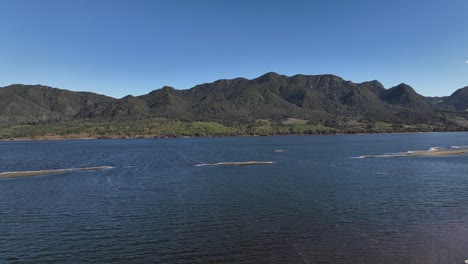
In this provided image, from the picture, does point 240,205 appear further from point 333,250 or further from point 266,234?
point 333,250

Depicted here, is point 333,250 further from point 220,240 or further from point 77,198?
point 77,198

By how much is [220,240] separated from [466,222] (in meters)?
35.1

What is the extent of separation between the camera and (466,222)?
49.2m

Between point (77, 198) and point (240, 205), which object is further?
point (77, 198)

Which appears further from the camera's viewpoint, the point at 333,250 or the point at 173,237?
the point at 173,237

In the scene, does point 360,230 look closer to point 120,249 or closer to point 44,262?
point 120,249

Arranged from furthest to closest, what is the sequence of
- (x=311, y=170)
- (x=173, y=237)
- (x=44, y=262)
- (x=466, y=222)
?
(x=311, y=170) < (x=466, y=222) < (x=173, y=237) < (x=44, y=262)

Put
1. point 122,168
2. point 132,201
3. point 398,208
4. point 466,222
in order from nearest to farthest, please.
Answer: point 466,222 < point 398,208 < point 132,201 < point 122,168

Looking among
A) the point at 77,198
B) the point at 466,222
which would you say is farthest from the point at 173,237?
the point at 466,222

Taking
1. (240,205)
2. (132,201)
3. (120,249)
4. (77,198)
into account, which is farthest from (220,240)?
(77,198)

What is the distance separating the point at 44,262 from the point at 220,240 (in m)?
19.6

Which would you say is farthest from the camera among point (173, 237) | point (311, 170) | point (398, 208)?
point (311, 170)

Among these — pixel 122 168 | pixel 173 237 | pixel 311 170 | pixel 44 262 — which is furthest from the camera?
pixel 122 168

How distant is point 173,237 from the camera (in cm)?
4459
